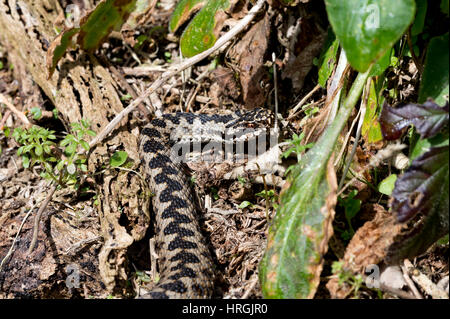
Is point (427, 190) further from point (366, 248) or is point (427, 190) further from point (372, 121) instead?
point (372, 121)

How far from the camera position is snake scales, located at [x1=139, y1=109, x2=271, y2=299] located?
14.5ft

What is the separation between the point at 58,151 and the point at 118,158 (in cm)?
98

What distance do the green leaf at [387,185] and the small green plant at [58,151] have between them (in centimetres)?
320

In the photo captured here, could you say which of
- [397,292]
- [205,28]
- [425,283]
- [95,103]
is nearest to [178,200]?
[95,103]

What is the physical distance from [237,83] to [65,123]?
242 cm

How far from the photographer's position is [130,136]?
601cm

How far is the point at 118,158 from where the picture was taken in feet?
18.0

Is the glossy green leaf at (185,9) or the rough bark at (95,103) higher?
the glossy green leaf at (185,9)

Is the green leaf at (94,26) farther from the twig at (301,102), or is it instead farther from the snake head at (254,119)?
the twig at (301,102)

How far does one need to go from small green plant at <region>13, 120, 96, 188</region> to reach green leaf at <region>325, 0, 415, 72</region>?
10.3 feet

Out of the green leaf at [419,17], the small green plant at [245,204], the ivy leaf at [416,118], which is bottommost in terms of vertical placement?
the small green plant at [245,204]

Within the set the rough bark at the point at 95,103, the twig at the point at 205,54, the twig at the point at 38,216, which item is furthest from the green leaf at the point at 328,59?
the twig at the point at 38,216

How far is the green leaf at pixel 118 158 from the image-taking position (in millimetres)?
5410

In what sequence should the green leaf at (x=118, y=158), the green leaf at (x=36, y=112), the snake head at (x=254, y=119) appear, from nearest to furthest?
the green leaf at (x=118, y=158)
the snake head at (x=254, y=119)
the green leaf at (x=36, y=112)
